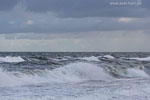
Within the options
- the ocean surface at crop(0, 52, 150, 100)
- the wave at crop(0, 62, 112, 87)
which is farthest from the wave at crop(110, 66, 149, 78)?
the wave at crop(0, 62, 112, 87)

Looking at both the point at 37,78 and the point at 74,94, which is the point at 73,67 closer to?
the point at 37,78

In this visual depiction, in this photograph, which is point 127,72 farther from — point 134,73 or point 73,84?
point 73,84

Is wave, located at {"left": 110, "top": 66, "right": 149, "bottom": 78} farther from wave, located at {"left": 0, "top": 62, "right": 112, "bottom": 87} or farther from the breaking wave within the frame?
wave, located at {"left": 0, "top": 62, "right": 112, "bottom": 87}

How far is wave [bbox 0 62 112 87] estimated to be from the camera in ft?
49.4

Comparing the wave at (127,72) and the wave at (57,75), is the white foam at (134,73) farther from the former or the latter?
the wave at (57,75)

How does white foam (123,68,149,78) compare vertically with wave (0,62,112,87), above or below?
below

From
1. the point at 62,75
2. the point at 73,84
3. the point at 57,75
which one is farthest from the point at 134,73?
the point at 73,84

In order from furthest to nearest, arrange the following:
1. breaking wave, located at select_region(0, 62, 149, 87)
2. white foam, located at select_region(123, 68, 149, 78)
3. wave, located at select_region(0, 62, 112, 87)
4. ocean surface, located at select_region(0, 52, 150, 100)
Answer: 1. white foam, located at select_region(123, 68, 149, 78)
2. breaking wave, located at select_region(0, 62, 149, 87)
3. wave, located at select_region(0, 62, 112, 87)
4. ocean surface, located at select_region(0, 52, 150, 100)

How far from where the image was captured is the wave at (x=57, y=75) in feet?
49.4

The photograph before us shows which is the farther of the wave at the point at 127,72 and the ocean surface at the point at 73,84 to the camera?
the wave at the point at 127,72

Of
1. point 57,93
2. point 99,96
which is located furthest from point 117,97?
point 57,93

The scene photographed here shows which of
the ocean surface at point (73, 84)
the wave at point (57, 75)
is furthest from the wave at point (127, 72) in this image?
the wave at point (57, 75)

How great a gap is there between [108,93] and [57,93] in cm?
201

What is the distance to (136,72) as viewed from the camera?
74.5ft
